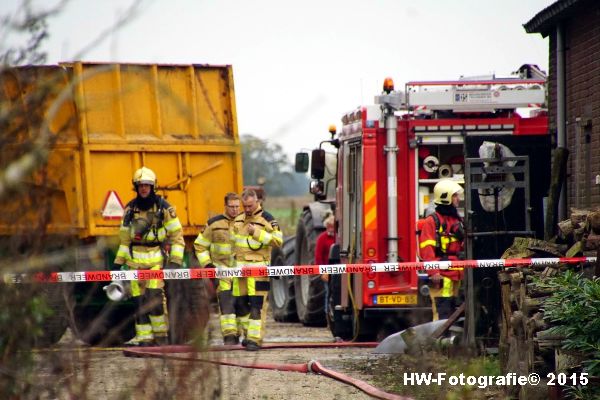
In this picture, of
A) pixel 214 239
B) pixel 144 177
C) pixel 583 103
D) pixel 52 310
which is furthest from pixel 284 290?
pixel 52 310

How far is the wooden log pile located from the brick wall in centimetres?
218

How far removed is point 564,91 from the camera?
42.4ft

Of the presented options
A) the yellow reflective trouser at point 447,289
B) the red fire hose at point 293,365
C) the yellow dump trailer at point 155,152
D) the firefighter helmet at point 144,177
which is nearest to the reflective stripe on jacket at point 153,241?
the firefighter helmet at point 144,177

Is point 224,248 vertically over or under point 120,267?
over

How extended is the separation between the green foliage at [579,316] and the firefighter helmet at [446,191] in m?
3.95

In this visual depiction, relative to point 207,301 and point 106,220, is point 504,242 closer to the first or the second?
Result: point 106,220

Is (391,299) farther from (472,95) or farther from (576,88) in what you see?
(576,88)

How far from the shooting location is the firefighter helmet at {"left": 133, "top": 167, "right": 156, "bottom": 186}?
40.2 ft

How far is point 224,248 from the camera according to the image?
12.9m

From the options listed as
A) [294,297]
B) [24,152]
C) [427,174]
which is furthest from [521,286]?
[294,297]

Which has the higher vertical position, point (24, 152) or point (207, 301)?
point (24, 152)

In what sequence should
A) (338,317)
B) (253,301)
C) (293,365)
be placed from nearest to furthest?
(293,365) < (253,301) < (338,317)

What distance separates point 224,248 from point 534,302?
5456 mm

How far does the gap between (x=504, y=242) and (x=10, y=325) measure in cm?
705
